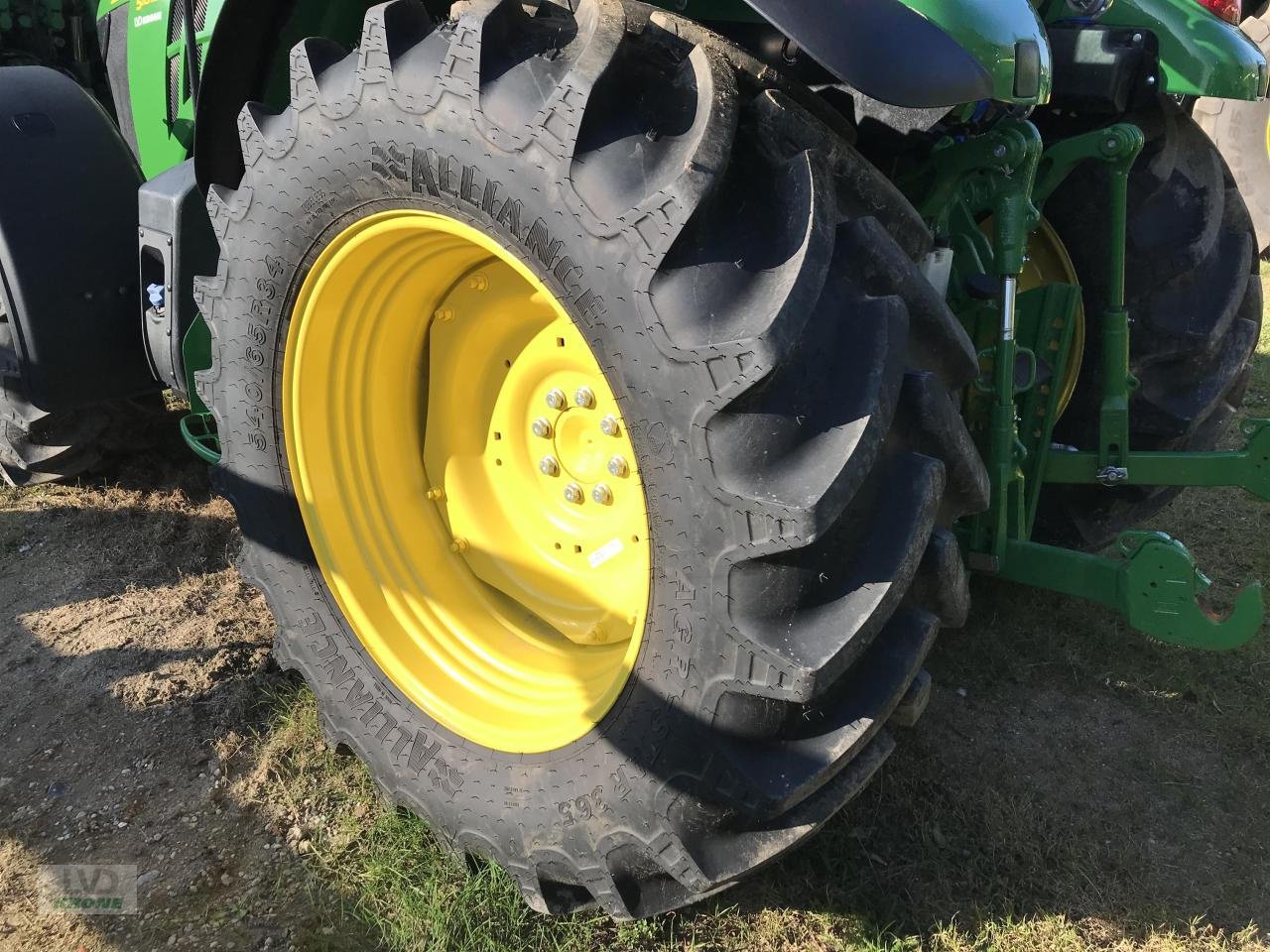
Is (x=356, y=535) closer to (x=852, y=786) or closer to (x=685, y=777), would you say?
(x=685, y=777)

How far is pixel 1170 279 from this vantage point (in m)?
2.46

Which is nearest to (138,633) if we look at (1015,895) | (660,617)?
(660,617)

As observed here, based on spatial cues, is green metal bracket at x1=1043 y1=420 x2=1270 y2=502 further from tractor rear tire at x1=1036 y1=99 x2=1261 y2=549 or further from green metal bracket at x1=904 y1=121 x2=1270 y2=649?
tractor rear tire at x1=1036 y1=99 x2=1261 y2=549

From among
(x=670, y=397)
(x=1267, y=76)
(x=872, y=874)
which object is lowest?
(x=872, y=874)

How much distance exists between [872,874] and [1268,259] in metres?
5.76

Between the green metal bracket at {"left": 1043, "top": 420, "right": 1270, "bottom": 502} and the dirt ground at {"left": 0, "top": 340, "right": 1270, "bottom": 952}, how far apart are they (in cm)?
58

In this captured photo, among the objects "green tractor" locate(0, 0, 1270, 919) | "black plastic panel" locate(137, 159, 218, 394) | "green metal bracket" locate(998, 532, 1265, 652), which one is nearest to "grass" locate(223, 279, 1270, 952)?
"green tractor" locate(0, 0, 1270, 919)

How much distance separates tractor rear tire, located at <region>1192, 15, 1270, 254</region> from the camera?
573 centimetres

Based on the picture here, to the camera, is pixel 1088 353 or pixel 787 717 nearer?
pixel 787 717

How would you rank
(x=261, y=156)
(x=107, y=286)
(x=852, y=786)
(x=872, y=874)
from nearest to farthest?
(x=852, y=786), (x=261, y=156), (x=872, y=874), (x=107, y=286)

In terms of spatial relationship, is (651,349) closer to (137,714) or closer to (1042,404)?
(1042,404)

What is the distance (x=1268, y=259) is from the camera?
20.1 ft

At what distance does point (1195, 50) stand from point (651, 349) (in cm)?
153

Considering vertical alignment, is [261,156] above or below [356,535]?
above
